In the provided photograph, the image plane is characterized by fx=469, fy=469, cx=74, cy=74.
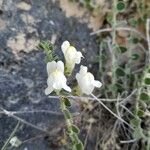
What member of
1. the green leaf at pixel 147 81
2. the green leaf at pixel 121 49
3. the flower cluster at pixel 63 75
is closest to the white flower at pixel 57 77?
the flower cluster at pixel 63 75

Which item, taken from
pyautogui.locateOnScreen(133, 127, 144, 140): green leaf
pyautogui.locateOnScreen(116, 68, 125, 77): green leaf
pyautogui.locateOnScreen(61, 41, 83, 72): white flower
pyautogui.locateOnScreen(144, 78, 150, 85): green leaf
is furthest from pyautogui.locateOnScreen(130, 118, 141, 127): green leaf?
pyautogui.locateOnScreen(61, 41, 83, 72): white flower

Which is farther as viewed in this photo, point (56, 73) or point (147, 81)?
point (147, 81)

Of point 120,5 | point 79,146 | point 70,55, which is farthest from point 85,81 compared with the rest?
point 120,5

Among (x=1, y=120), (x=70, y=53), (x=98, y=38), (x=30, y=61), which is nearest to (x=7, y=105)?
(x=1, y=120)

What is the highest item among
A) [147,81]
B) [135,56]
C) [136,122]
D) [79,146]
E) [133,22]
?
[133,22]

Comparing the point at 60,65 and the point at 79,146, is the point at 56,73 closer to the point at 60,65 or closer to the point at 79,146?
the point at 60,65
